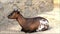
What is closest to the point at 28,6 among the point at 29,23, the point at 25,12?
the point at 25,12

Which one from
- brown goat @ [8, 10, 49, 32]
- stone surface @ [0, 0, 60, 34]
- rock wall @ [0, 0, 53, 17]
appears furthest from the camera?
rock wall @ [0, 0, 53, 17]

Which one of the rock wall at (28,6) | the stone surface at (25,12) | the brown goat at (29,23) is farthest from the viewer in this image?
the rock wall at (28,6)

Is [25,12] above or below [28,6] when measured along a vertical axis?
below

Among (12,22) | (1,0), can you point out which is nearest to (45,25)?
(12,22)

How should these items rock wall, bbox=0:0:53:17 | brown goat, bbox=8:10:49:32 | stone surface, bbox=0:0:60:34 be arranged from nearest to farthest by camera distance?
brown goat, bbox=8:10:49:32, stone surface, bbox=0:0:60:34, rock wall, bbox=0:0:53:17

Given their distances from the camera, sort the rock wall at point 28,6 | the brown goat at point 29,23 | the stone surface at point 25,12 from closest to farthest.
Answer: the brown goat at point 29,23, the stone surface at point 25,12, the rock wall at point 28,6

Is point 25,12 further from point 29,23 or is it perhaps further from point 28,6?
point 29,23

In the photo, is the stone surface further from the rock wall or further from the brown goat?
the brown goat

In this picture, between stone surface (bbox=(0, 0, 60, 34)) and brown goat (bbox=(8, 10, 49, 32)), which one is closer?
brown goat (bbox=(8, 10, 49, 32))

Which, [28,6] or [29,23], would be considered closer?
[29,23]

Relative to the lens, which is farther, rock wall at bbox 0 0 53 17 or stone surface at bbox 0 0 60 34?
rock wall at bbox 0 0 53 17

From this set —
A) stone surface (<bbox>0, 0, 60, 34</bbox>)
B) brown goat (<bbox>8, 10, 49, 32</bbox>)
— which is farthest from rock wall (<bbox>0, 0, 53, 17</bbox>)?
brown goat (<bbox>8, 10, 49, 32</bbox>)

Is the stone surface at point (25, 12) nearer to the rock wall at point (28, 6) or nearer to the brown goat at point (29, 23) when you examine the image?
the rock wall at point (28, 6)

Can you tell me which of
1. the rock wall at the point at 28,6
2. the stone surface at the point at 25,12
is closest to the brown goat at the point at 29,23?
the stone surface at the point at 25,12
